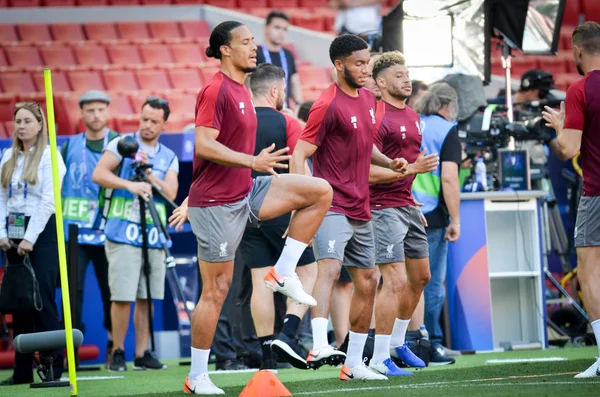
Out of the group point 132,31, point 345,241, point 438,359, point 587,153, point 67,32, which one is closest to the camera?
point 587,153

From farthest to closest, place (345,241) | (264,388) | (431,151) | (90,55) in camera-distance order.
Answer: (90,55)
(431,151)
(345,241)
(264,388)

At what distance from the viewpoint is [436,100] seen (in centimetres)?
908

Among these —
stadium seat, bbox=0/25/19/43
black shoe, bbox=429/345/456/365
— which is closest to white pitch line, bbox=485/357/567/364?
black shoe, bbox=429/345/456/365

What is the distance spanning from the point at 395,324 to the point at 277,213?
1.77m

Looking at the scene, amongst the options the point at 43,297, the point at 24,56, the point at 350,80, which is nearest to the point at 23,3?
the point at 24,56

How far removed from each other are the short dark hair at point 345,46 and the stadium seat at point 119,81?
1011 centimetres

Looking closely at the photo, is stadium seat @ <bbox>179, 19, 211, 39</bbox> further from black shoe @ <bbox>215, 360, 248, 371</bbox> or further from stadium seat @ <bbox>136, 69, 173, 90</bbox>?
black shoe @ <bbox>215, 360, 248, 371</bbox>

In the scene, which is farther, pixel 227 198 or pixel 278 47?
pixel 278 47

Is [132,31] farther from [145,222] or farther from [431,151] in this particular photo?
[431,151]

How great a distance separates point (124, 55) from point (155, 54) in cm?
48

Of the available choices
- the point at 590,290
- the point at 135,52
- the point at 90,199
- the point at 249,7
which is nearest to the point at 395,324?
the point at 590,290

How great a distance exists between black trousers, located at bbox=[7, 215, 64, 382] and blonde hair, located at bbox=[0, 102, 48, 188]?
351 mm

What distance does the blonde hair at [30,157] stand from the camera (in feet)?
25.8

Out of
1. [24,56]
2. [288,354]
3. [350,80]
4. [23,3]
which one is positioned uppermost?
[23,3]
